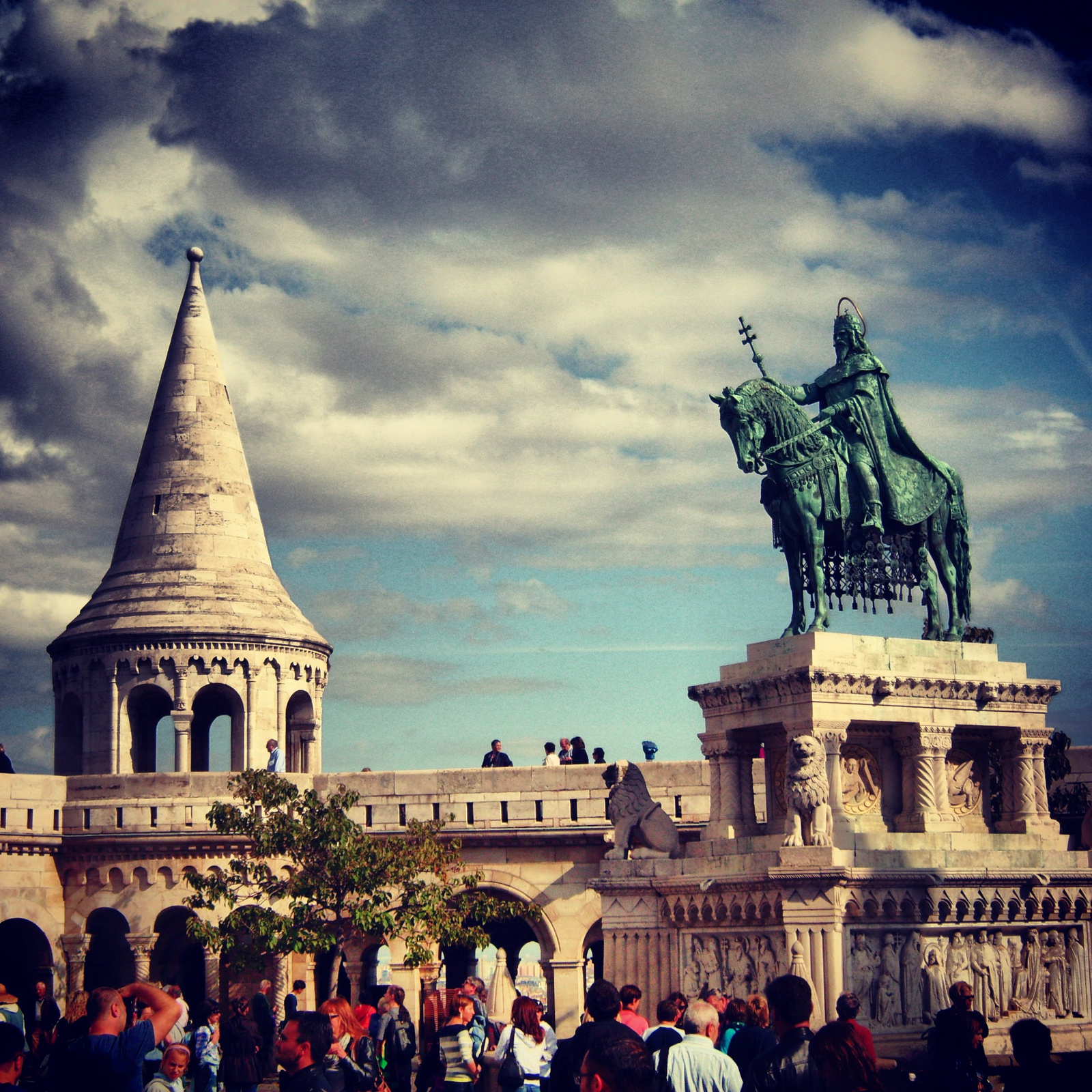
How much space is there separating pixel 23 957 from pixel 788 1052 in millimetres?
21903

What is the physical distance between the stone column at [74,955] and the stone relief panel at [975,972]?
1439 cm

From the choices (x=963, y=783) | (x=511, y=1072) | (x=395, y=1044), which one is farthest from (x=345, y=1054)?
(x=963, y=783)

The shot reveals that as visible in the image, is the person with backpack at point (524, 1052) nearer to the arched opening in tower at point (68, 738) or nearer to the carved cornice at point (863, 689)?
the carved cornice at point (863, 689)

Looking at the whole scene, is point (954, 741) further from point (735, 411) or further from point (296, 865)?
point (296, 865)

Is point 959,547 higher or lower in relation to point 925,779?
higher

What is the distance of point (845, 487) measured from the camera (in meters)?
18.1

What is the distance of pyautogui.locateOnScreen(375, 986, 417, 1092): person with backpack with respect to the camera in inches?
501

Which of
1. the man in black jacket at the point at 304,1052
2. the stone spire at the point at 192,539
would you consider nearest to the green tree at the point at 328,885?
the stone spire at the point at 192,539

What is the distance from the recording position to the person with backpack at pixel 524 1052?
10969 mm

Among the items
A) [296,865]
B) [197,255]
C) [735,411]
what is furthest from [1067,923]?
[197,255]

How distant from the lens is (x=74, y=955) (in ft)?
87.8

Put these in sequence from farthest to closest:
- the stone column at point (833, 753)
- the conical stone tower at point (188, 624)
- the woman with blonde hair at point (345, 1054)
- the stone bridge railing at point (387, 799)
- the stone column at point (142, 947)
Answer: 1. the conical stone tower at point (188, 624)
2. the stone column at point (142, 947)
3. the stone bridge railing at point (387, 799)
4. the stone column at point (833, 753)
5. the woman with blonde hair at point (345, 1054)

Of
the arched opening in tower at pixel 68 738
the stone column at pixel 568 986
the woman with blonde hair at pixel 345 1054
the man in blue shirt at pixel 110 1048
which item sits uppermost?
the arched opening in tower at pixel 68 738

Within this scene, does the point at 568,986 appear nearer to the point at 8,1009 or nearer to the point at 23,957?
the point at 23,957
